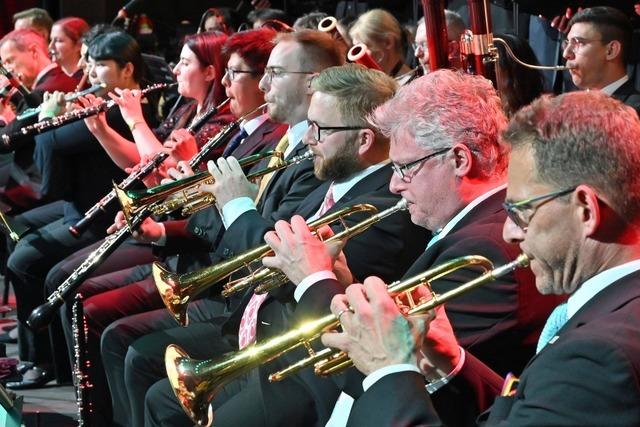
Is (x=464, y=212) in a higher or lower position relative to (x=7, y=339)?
higher

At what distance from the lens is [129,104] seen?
17.9ft

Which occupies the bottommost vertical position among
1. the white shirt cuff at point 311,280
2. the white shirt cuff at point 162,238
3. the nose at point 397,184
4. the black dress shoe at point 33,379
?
the black dress shoe at point 33,379

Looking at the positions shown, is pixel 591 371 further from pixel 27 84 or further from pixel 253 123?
pixel 27 84

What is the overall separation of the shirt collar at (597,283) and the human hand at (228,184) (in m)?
1.89

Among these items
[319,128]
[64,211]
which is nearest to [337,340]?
[319,128]

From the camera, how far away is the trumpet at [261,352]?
230 centimetres

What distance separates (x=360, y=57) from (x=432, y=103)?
1.28 m

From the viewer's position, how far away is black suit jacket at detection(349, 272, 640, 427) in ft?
5.87

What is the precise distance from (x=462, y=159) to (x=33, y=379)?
3.30 meters

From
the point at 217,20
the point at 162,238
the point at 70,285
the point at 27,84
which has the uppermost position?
the point at 217,20

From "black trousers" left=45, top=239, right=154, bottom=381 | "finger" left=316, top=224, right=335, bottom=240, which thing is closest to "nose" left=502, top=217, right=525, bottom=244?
"finger" left=316, top=224, right=335, bottom=240

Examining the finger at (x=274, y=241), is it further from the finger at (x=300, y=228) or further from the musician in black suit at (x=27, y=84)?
the musician in black suit at (x=27, y=84)

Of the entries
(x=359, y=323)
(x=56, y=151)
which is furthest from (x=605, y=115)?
(x=56, y=151)

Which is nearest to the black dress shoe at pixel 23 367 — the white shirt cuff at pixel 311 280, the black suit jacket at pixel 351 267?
the black suit jacket at pixel 351 267
